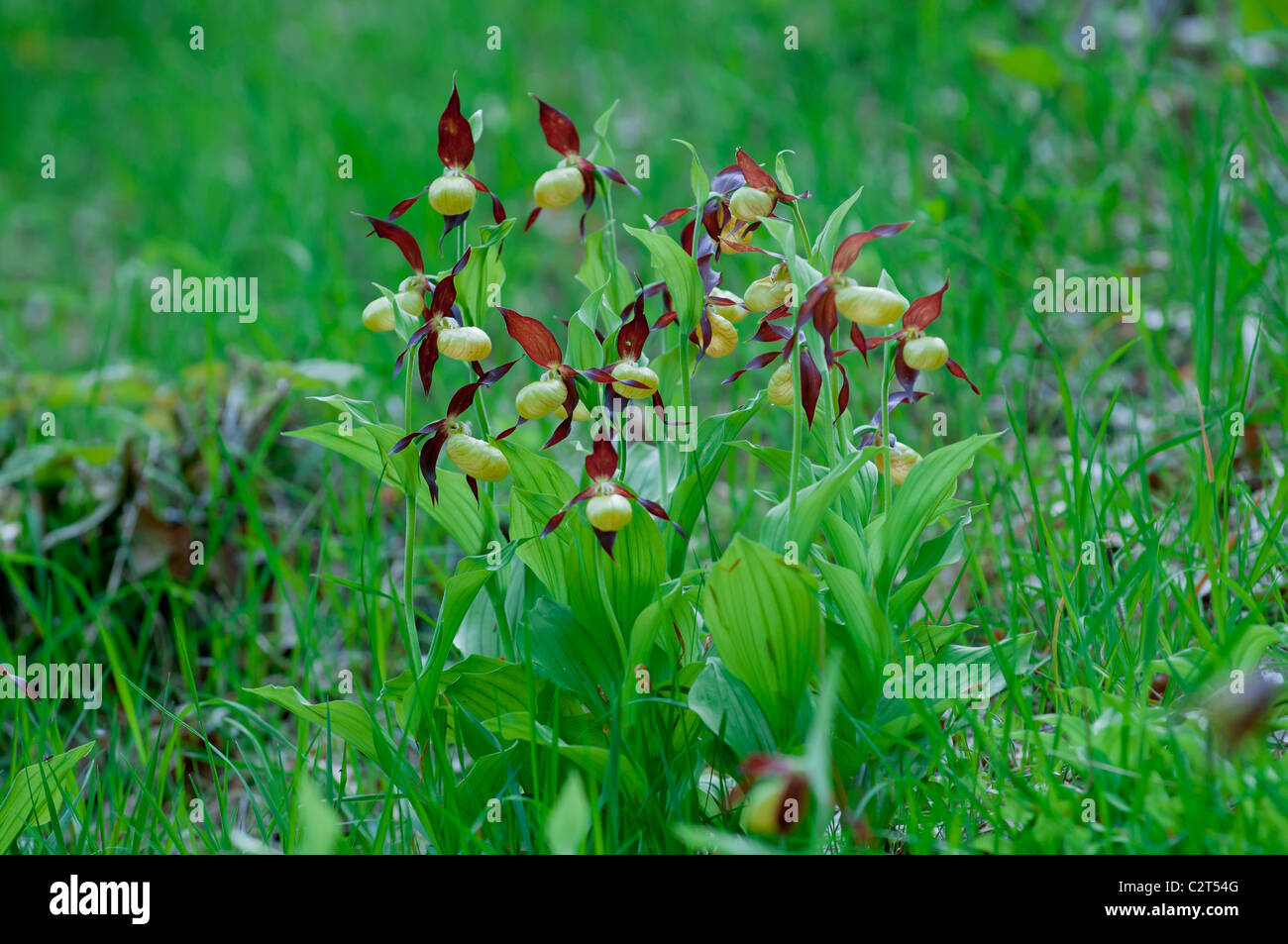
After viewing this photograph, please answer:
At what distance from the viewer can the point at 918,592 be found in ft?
4.43

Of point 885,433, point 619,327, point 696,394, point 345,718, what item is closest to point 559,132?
point 619,327

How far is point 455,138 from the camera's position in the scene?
4.34 ft

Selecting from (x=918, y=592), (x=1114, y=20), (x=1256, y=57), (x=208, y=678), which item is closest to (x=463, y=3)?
(x=1114, y=20)

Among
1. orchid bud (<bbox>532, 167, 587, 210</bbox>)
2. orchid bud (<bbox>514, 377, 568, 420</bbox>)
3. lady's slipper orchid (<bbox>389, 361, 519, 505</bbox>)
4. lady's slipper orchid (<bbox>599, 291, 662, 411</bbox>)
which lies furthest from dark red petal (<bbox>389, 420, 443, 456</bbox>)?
orchid bud (<bbox>532, 167, 587, 210</bbox>)

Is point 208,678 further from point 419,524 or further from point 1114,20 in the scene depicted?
point 1114,20

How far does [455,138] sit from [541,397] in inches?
15.0

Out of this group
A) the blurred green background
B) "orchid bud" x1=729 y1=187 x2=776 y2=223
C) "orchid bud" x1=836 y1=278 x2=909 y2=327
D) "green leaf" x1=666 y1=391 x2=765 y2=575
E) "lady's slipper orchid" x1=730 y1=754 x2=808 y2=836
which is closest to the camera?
"lady's slipper orchid" x1=730 y1=754 x2=808 y2=836

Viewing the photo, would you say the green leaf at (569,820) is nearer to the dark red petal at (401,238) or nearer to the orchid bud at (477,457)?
the orchid bud at (477,457)

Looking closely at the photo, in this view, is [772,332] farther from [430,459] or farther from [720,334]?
[430,459]

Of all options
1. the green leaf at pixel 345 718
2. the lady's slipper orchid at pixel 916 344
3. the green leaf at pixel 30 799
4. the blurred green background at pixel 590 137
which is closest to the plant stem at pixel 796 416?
the lady's slipper orchid at pixel 916 344

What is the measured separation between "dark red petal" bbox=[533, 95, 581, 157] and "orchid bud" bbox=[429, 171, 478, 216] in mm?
138

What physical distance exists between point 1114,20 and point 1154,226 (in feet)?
3.47

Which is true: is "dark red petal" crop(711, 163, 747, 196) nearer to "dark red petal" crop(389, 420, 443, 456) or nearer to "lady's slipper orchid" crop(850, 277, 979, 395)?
"lady's slipper orchid" crop(850, 277, 979, 395)

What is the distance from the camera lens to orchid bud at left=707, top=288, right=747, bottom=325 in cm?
137
